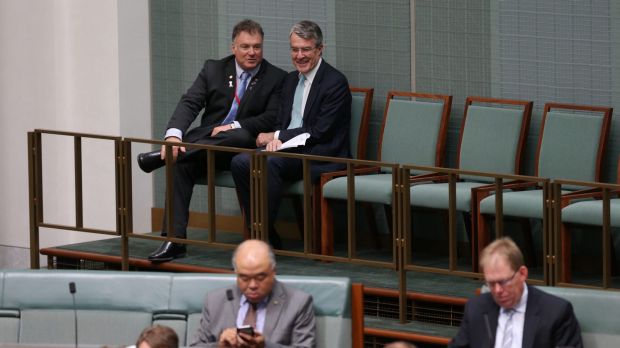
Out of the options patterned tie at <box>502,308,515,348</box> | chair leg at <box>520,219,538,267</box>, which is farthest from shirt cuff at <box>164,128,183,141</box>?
patterned tie at <box>502,308,515,348</box>

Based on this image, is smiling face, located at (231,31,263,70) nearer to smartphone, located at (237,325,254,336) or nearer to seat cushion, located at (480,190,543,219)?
seat cushion, located at (480,190,543,219)

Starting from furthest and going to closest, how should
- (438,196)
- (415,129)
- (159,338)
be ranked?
(415,129), (438,196), (159,338)

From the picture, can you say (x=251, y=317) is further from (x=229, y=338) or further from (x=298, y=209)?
(x=298, y=209)

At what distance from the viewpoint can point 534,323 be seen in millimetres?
5867

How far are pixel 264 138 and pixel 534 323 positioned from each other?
Answer: 321 cm

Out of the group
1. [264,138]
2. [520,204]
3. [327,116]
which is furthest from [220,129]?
[520,204]

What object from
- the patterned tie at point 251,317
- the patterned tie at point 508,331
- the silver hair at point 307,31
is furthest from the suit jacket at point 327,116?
the patterned tie at point 508,331

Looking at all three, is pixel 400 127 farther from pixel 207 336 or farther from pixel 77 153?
pixel 207 336

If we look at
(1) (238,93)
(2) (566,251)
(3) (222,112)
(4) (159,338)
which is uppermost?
(1) (238,93)

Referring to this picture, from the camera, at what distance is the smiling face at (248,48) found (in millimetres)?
8820

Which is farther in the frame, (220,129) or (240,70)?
(240,70)

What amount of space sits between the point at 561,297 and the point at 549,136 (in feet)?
8.07

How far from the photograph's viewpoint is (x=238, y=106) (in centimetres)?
904

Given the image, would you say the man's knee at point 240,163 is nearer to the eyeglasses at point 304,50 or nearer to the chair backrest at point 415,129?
the eyeglasses at point 304,50
